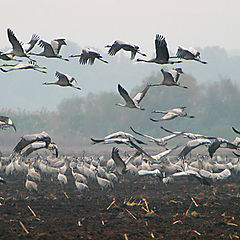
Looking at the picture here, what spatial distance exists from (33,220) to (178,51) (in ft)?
15.1

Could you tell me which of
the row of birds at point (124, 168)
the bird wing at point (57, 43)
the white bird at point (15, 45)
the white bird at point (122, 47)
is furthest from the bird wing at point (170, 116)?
the white bird at point (15, 45)

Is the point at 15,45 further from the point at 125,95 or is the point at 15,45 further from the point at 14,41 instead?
the point at 125,95

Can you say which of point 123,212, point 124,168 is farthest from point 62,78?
point 123,212

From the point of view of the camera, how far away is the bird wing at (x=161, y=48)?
10258 mm

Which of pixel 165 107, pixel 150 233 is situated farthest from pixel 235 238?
pixel 165 107

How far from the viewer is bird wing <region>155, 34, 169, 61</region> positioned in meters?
10.3

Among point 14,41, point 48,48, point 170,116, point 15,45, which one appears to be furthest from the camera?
point 170,116

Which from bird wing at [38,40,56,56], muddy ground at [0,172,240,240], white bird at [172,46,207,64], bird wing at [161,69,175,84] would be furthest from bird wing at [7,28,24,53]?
muddy ground at [0,172,240,240]

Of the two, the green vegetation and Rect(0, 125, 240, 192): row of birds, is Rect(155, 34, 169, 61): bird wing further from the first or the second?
the green vegetation

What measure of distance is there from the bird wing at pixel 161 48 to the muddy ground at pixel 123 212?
10.9 feet

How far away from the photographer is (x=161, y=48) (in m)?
10.4

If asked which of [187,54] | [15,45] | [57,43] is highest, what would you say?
[187,54]

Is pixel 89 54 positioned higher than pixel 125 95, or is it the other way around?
pixel 89 54

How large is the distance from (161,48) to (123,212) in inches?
154
